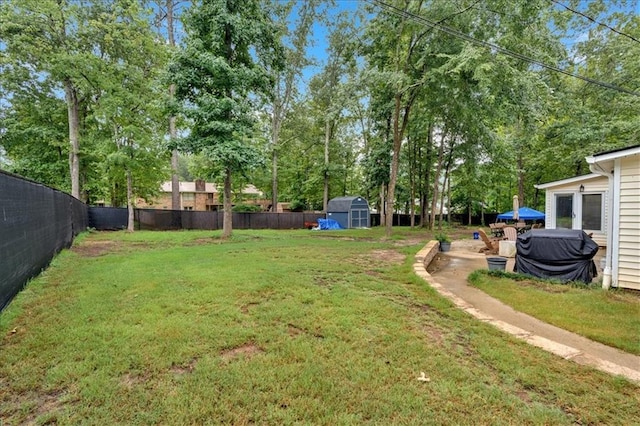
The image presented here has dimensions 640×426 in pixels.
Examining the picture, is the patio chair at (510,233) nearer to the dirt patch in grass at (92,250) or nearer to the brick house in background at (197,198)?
the dirt patch in grass at (92,250)

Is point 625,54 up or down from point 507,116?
up

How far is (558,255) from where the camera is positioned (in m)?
5.15

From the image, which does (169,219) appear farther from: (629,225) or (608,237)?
(629,225)

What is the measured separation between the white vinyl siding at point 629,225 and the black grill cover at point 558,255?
0.36 metres

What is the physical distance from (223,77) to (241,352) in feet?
31.7

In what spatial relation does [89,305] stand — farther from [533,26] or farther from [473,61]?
[533,26]

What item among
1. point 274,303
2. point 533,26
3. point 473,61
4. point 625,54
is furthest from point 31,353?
point 625,54

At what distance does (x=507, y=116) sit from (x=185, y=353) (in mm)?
11292

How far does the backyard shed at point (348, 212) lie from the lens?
20266mm

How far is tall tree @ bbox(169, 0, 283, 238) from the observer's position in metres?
9.56

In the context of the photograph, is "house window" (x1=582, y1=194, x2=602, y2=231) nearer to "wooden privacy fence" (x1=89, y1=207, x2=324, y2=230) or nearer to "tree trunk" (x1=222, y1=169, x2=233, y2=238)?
"tree trunk" (x1=222, y1=169, x2=233, y2=238)

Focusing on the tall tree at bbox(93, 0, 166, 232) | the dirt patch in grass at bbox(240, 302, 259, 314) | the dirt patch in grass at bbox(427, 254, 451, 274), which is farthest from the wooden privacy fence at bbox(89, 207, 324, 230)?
the dirt patch in grass at bbox(240, 302, 259, 314)

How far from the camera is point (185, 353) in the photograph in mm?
2473

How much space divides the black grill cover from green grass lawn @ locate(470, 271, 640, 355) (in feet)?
1.00
